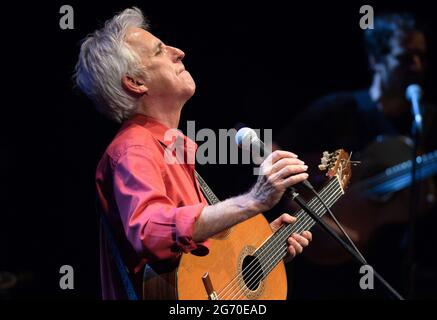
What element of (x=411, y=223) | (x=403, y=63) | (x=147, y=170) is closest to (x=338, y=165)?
(x=147, y=170)

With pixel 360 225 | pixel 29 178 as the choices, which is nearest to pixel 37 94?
pixel 29 178

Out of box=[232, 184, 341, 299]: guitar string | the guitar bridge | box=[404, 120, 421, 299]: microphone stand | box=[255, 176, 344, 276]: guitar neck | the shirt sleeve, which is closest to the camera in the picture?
the shirt sleeve

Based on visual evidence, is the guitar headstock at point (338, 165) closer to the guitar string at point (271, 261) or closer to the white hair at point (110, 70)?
the guitar string at point (271, 261)

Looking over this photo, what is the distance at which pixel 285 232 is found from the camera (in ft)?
9.69

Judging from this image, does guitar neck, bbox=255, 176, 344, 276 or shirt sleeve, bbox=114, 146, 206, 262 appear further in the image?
guitar neck, bbox=255, 176, 344, 276

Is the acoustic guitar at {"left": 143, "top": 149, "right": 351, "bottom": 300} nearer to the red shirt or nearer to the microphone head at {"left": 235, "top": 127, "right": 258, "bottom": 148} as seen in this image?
the red shirt

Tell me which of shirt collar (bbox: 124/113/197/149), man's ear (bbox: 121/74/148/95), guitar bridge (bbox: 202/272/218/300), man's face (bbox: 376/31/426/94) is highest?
man's face (bbox: 376/31/426/94)

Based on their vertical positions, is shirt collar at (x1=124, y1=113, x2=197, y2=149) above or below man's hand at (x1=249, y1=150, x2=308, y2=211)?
above

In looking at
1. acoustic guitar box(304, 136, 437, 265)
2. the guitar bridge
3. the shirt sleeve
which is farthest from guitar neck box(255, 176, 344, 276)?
acoustic guitar box(304, 136, 437, 265)

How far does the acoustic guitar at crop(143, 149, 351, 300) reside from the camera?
248 cm

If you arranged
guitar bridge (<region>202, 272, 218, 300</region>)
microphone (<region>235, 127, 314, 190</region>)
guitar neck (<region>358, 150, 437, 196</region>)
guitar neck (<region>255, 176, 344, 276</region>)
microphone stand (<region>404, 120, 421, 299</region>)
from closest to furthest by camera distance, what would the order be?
microphone (<region>235, 127, 314, 190</region>) → guitar bridge (<region>202, 272, 218, 300</region>) → guitar neck (<region>255, 176, 344, 276</region>) → microphone stand (<region>404, 120, 421, 299</region>) → guitar neck (<region>358, 150, 437, 196</region>)

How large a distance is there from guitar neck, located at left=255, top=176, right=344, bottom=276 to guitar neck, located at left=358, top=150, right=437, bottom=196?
2.41m

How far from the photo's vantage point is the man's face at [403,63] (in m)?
5.18
